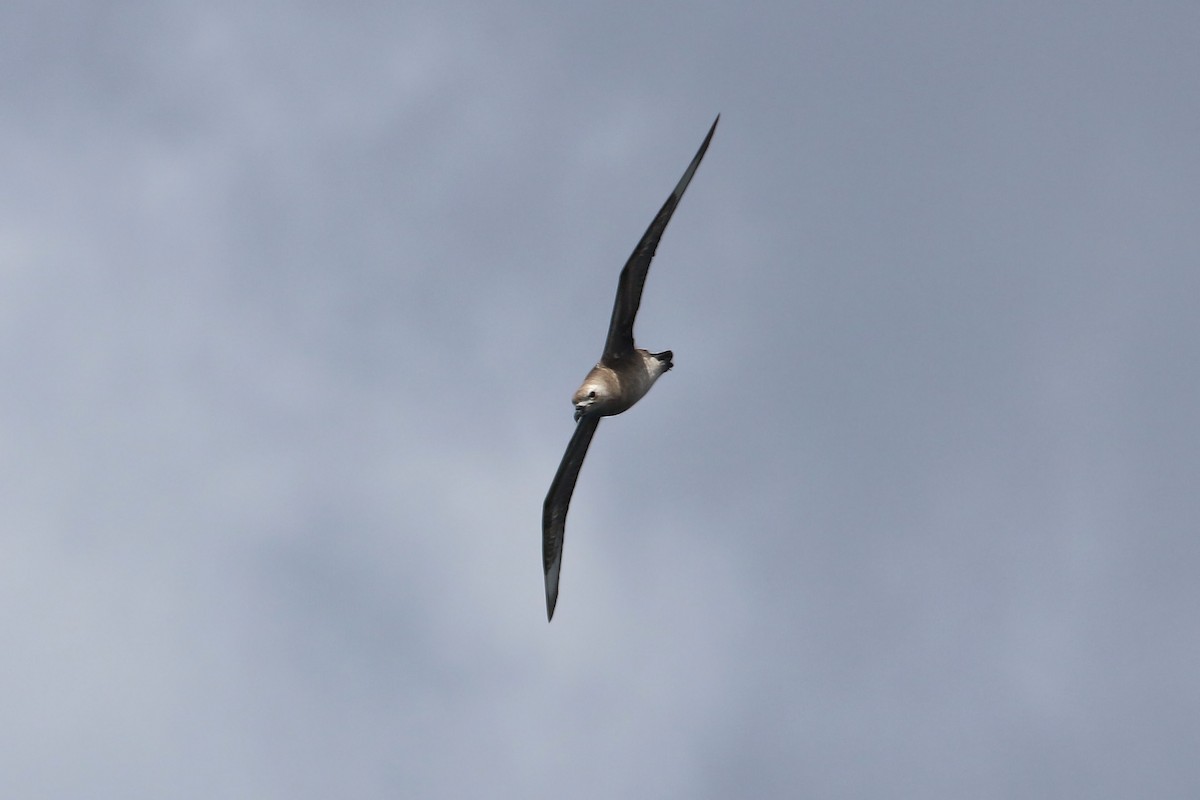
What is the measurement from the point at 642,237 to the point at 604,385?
3.14 m

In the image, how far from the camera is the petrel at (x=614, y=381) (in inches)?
1007

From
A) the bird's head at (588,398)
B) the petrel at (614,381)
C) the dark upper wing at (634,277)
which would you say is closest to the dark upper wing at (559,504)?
the petrel at (614,381)

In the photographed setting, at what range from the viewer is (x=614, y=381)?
26.9 meters

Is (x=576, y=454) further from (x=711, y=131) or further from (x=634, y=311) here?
(x=711, y=131)

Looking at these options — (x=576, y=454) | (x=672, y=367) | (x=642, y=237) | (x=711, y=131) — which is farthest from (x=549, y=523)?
(x=711, y=131)

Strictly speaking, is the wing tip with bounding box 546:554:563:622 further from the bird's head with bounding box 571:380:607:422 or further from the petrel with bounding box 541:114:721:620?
the bird's head with bounding box 571:380:607:422

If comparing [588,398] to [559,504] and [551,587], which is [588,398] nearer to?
[559,504]

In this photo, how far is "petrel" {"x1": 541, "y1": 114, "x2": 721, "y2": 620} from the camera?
2558 centimetres

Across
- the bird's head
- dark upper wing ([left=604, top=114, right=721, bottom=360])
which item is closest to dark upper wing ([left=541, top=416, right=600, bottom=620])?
the bird's head

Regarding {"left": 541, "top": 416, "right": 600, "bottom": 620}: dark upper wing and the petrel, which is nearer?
the petrel

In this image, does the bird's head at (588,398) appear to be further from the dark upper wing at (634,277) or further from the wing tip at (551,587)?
the wing tip at (551,587)

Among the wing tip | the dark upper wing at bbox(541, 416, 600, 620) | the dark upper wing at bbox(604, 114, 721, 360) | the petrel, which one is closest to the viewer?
the dark upper wing at bbox(604, 114, 721, 360)

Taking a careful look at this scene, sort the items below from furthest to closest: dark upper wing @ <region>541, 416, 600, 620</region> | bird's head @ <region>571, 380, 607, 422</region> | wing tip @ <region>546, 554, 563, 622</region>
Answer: wing tip @ <region>546, 554, 563, 622</region> < dark upper wing @ <region>541, 416, 600, 620</region> < bird's head @ <region>571, 380, 607, 422</region>

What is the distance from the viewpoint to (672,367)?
97.7 feet
